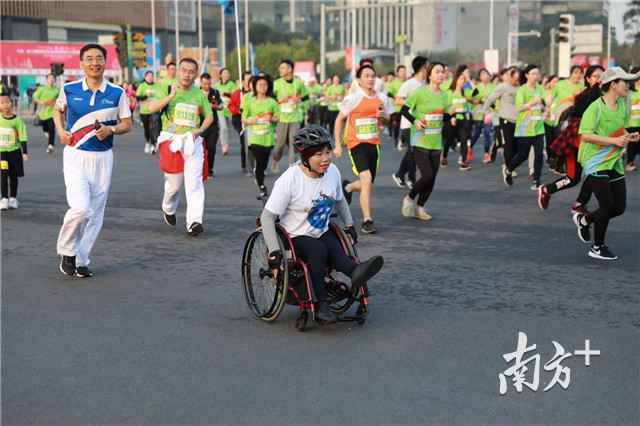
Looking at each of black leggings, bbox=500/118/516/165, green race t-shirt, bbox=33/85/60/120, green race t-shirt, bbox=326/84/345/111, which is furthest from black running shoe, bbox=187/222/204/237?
green race t-shirt, bbox=326/84/345/111

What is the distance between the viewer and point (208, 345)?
5.75 meters

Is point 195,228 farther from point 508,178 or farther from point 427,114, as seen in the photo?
point 508,178

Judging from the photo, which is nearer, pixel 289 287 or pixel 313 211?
pixel 289 287

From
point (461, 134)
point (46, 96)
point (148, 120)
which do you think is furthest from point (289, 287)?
point (46, 96)

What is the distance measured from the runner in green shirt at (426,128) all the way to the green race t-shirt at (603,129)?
101 inches

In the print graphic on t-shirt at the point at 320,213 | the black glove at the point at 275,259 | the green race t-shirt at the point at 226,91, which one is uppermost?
the green race t-shirt at the point at 226,91

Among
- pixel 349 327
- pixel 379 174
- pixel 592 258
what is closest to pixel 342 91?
pixel 379 174

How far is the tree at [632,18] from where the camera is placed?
3538 inches

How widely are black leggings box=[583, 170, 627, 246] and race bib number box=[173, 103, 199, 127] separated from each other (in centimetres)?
444

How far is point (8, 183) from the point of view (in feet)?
40.8

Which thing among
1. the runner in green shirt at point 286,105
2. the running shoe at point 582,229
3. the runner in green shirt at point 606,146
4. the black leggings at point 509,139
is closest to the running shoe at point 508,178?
the black leggings at point 509,139

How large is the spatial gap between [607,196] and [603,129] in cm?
61

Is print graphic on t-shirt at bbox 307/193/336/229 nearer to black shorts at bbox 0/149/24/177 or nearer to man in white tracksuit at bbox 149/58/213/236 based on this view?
man in white tracksuit at bbox 149/58/213/236

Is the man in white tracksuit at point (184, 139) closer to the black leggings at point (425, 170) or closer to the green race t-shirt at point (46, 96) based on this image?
the black leggings at point (425, 170)
